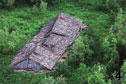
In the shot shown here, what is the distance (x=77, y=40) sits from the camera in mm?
27016

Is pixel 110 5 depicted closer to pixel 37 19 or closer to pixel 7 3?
pixel 37 19

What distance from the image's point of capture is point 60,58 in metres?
28.5

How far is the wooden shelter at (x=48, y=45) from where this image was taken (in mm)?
26031

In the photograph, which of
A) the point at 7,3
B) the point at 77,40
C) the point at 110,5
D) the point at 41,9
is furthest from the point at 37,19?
the point at 77,40

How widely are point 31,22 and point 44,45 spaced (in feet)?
29.9

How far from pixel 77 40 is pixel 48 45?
11.1 feet

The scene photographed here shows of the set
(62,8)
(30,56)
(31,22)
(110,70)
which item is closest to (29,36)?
(31,22)

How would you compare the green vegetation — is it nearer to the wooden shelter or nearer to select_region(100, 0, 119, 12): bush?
select_region(100, 0, 119, 12): bush

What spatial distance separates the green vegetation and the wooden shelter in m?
0.86

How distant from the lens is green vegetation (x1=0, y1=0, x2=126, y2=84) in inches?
940

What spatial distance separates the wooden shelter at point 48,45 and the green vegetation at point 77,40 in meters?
0.86

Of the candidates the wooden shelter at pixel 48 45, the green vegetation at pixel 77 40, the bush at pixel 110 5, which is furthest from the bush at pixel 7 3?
the bush at pixel 110 5

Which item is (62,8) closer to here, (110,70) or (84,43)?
(84,43)

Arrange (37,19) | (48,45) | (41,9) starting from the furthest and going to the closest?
(41,9) < (37,19) < (48,45)
